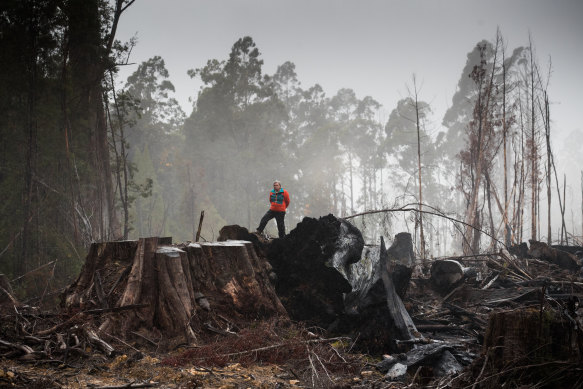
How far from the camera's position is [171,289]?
14.6 ft

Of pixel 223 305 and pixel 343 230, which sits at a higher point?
pixel 343 230

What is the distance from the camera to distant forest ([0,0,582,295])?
941 centimetres

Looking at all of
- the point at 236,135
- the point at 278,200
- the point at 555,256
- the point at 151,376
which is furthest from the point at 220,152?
the point at 151,376

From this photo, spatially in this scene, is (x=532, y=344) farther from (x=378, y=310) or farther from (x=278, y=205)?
(x=278, y=205)

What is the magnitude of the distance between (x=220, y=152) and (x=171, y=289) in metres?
36.8

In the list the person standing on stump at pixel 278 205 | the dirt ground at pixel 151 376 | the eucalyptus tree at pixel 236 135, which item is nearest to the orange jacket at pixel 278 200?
the person standing on stump at pixel 278 205

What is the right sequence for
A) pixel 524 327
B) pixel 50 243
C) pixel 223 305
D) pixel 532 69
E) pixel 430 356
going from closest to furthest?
pixel 524 327 < pixel 430 356 < pixel 223 305 < pixel 50 243 < pixel 532 69

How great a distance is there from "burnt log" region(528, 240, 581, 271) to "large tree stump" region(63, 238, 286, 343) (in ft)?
23.2

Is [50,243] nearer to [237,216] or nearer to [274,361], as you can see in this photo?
[274,361]

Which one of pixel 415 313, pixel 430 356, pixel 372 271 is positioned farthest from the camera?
pixel 415 313

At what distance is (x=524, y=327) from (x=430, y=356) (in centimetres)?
129

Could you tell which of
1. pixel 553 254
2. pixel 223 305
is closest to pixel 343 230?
pixel 223 305

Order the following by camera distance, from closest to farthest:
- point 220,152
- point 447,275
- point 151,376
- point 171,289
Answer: point 151,376 → point 171,289 → point 447,275 → point 220,152

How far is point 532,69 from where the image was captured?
12250 mm
